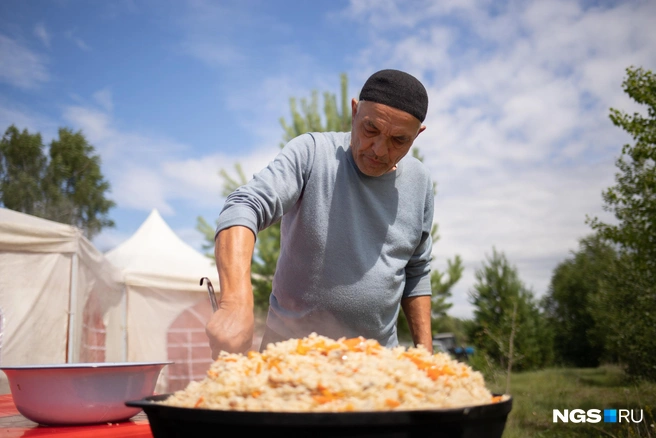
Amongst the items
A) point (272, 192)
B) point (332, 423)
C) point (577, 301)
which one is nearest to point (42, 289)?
point (272, 192)

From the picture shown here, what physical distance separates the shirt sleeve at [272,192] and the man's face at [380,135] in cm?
16

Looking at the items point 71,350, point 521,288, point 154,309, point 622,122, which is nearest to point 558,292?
point 521,288

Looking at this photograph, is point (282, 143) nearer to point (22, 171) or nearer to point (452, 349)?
point (452, 349)

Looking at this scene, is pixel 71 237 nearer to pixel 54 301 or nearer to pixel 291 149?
pixel 54 301

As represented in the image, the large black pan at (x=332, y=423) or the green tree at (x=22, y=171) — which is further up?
the green tree at (x=22, y=171)

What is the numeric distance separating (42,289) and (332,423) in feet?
21.9

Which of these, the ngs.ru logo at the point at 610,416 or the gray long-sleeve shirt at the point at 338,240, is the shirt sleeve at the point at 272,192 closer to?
the gray long-sleeve shirt at the point at 338,240

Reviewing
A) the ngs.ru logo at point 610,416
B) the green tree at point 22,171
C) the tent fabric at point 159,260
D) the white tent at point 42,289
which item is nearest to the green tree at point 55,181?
the green tree at point 22,171

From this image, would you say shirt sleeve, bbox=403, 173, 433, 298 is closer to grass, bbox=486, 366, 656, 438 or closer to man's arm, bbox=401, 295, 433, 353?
man's arm, bbox=401, 295, 433, 353

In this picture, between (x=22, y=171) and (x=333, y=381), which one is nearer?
(x=333, y=381)

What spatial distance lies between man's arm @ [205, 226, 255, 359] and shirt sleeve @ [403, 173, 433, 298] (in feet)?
2.47

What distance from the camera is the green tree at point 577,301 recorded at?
78.7 feet

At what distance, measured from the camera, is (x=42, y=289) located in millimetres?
6348

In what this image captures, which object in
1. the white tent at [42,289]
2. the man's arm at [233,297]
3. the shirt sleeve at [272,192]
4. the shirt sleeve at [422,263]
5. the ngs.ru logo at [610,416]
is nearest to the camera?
the man's arm at [233,297]
